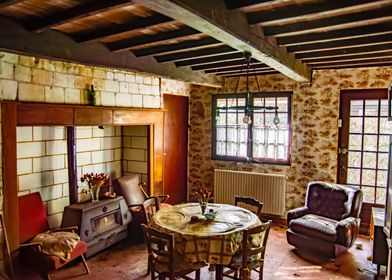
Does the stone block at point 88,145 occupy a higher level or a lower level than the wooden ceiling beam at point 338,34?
lower

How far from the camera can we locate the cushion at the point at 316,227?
14.1 feet

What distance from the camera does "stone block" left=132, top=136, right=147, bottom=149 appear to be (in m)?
5.58

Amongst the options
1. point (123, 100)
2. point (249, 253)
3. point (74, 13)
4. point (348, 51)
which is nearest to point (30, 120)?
point (123, 100)

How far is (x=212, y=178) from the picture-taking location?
21.6 ft

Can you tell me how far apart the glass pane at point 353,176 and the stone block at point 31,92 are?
4.70 m

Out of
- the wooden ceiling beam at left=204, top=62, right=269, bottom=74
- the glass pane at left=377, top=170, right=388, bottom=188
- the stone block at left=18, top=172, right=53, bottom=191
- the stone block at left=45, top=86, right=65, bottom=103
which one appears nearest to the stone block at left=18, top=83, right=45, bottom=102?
the stone block at left=45, top=86, right=65, bottom=103

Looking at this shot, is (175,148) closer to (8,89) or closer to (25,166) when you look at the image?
(25,166)

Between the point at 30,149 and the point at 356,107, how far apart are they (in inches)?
191

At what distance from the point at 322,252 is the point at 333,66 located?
2804 mm

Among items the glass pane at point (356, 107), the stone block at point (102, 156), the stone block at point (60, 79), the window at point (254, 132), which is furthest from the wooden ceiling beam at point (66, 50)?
the glass pane at point (356, 107)

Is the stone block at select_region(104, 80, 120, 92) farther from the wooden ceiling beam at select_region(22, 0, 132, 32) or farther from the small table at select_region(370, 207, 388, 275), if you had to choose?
the small table at select_region(370, 207, 388, 275)

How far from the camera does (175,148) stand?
642 cm

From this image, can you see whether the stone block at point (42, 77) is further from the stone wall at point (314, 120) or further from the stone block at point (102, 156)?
the stone wall at point (314, 120)

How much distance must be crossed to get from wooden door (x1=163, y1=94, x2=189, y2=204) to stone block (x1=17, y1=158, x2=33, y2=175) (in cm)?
252
